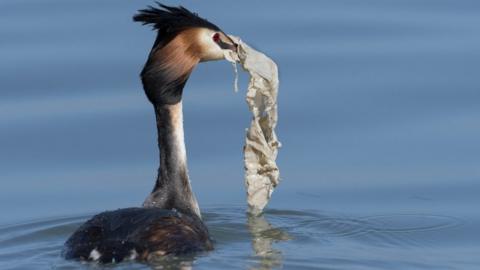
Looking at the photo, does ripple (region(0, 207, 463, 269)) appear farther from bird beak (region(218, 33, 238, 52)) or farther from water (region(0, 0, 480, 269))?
bird beak (region(218, 33, 238, 52))

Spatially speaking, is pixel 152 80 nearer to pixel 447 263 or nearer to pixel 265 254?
pixel 265 254

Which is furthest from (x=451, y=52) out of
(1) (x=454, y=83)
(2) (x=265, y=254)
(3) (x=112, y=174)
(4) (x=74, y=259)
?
(4) (x=74, y=259)

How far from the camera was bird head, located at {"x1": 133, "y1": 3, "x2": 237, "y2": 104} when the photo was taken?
36.0 ft

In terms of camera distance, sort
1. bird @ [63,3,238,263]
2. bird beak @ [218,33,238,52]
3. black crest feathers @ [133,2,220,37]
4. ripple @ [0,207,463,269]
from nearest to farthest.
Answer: bird @ [63,3,238,263] < ripple @ [0,207,463,269] < black crest feathers @ [133,2,220,37] < bird beak @ [218,33,238,52]

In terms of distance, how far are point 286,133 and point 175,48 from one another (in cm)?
207

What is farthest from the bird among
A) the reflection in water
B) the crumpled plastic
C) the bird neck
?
the reflection in water

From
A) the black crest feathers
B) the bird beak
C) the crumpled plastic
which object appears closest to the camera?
the black crest feathers

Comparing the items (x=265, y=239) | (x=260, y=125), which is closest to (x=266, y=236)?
(x=265, y=239)

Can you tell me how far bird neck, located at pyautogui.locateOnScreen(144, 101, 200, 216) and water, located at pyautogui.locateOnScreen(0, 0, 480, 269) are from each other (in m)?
0.31

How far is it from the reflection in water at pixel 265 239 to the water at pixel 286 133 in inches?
0.7

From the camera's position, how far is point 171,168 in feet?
37.0

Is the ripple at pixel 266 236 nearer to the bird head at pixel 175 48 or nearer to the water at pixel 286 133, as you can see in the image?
the water at pixel 286 133

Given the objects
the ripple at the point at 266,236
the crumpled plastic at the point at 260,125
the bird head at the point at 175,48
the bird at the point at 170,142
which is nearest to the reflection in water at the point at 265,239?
the ripple at the point at 266,236

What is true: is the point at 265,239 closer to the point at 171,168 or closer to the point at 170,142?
the point at 171,168
